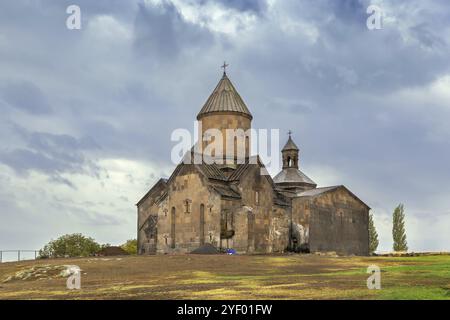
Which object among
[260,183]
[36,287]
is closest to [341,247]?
[260,183]

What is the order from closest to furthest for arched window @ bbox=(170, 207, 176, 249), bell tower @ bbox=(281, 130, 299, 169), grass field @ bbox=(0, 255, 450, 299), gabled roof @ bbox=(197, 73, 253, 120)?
grass field @ bbox=(0, 255, 450, 299)
arched window @ bbox=(170, 207, 176, 249)
gabled roof @ bbox=(197, 73, 253, 120)
bell tower @ bbox=(281, 130, 299, 169)

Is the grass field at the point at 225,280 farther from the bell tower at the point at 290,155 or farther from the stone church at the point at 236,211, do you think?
the bell tower at the point at 290,155

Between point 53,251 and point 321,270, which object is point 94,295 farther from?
point 53,251

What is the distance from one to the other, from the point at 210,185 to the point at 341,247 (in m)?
17.0

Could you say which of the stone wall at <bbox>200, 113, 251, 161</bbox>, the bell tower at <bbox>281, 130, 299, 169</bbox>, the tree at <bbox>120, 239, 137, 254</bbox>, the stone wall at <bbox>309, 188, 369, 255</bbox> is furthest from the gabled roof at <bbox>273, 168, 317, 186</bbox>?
the tree at <bbox>120, 239, 137, 254</bbox>

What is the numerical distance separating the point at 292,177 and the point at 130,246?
1892cm

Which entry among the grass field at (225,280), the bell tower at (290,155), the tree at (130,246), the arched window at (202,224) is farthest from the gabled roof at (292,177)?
the grass field at (225,280)

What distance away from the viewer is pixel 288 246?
48.6 m

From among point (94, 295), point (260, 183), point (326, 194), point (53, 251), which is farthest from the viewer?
point (53, 251)

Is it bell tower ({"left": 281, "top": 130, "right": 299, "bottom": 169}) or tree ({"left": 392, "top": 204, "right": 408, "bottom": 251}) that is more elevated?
bell tower ({"left": 281, "top": 130, "right": 299, "bottom": 169})

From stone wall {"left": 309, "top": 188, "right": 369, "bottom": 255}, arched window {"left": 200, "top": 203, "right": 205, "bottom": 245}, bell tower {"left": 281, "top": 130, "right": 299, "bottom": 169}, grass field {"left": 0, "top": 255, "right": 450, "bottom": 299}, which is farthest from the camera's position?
bell tower {"left": 281, "top": 130, "right": 299, "bottom": 169}

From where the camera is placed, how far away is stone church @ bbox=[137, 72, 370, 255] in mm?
42625

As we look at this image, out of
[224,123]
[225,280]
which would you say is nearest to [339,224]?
[224,123]

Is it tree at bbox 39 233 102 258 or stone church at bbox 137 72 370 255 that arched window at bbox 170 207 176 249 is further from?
tree at bbox 39 233 102 258
